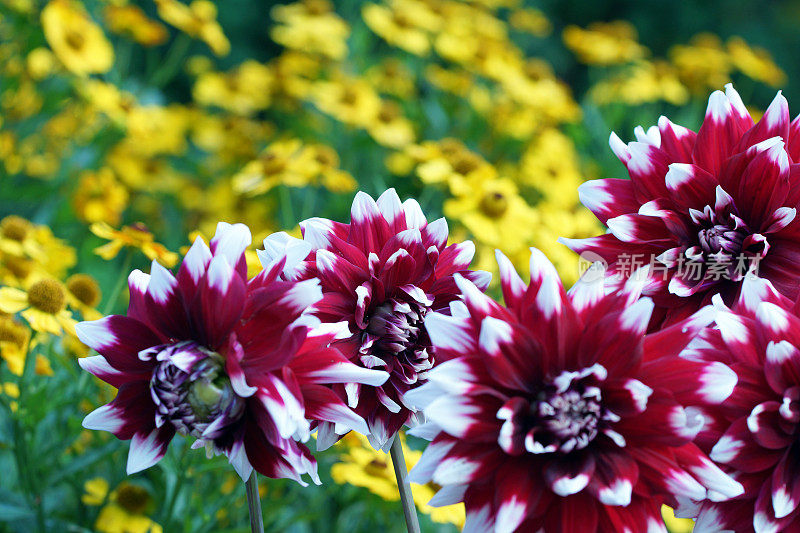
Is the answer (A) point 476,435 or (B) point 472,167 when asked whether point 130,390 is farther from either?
(B) point 472,167

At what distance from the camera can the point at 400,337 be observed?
1.60 ft

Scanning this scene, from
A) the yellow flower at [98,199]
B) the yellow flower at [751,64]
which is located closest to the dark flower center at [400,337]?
the yellow flower at [98,199]

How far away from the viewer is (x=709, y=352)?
0.44 meters

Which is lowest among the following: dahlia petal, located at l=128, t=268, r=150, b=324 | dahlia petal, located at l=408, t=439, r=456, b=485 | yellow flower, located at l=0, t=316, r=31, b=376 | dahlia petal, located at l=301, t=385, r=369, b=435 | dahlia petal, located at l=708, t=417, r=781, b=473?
yellow flower, located at l=0, t=316, r=31, b=376

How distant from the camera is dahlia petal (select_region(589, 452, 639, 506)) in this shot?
0.37 meters

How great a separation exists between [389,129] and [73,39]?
66cm

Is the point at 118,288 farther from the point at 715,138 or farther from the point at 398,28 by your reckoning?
the point at 398,28

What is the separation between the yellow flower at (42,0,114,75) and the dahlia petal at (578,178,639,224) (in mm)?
1247

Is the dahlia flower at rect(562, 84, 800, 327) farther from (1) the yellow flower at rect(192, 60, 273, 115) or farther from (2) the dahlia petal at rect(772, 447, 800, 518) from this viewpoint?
(1) the yellow flower at rect(192, 60, 273, 115)

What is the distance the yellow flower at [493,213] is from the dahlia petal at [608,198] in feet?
2.18

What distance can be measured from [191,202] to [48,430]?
1104mm

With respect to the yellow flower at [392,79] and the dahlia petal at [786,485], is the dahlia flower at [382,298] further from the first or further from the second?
the yellow flower at [392,79]

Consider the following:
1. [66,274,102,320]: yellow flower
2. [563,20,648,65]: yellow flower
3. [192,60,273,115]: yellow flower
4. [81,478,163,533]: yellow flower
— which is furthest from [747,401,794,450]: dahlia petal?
[563,20,648,65]: yellow flower

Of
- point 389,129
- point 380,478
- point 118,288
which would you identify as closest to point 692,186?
point 380,478
